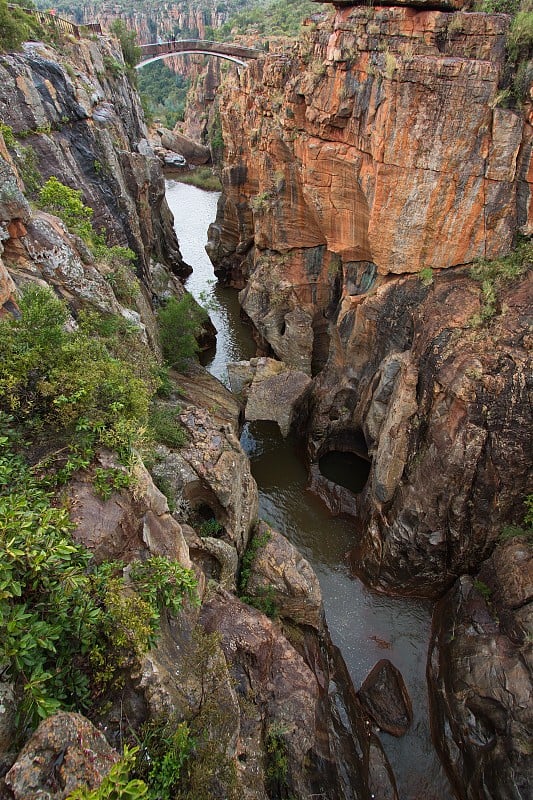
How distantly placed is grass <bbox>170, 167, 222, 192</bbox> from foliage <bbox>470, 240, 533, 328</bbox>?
4634 centimetres

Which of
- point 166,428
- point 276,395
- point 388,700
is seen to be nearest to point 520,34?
point 276,395

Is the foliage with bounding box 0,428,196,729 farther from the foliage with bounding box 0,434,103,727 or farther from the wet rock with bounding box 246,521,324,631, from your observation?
the wet rock with bounding box 246,521,324,631

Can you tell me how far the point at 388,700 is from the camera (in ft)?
43.8

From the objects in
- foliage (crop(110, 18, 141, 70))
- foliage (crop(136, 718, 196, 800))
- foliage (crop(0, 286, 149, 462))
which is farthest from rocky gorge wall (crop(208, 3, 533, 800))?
foliage (crop(110, 18, 141, 70))

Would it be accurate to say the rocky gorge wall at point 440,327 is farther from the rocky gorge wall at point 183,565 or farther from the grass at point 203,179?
the grass at point 203,179

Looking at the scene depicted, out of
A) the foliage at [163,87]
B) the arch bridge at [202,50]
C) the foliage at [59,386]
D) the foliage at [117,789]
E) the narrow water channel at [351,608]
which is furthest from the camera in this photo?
the foliage at [163,87]

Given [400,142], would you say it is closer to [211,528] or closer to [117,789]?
[211,528]

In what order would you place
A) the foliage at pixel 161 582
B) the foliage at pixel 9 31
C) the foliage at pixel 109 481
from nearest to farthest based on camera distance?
the foliage at pixel 161 582, the foliage at pixel 109 481, the foliage at pixel 9 31

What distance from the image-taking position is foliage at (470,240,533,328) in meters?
14.8

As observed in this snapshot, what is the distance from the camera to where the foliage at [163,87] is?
89.2m

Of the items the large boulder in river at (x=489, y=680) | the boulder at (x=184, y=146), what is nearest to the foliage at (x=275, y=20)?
the boulder at (x=184, y=146)

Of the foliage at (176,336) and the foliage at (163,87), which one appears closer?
the foliage at (176,336)

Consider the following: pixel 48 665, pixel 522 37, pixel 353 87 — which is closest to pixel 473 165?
pixel 522 37

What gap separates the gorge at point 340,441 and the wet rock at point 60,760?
2 cm
